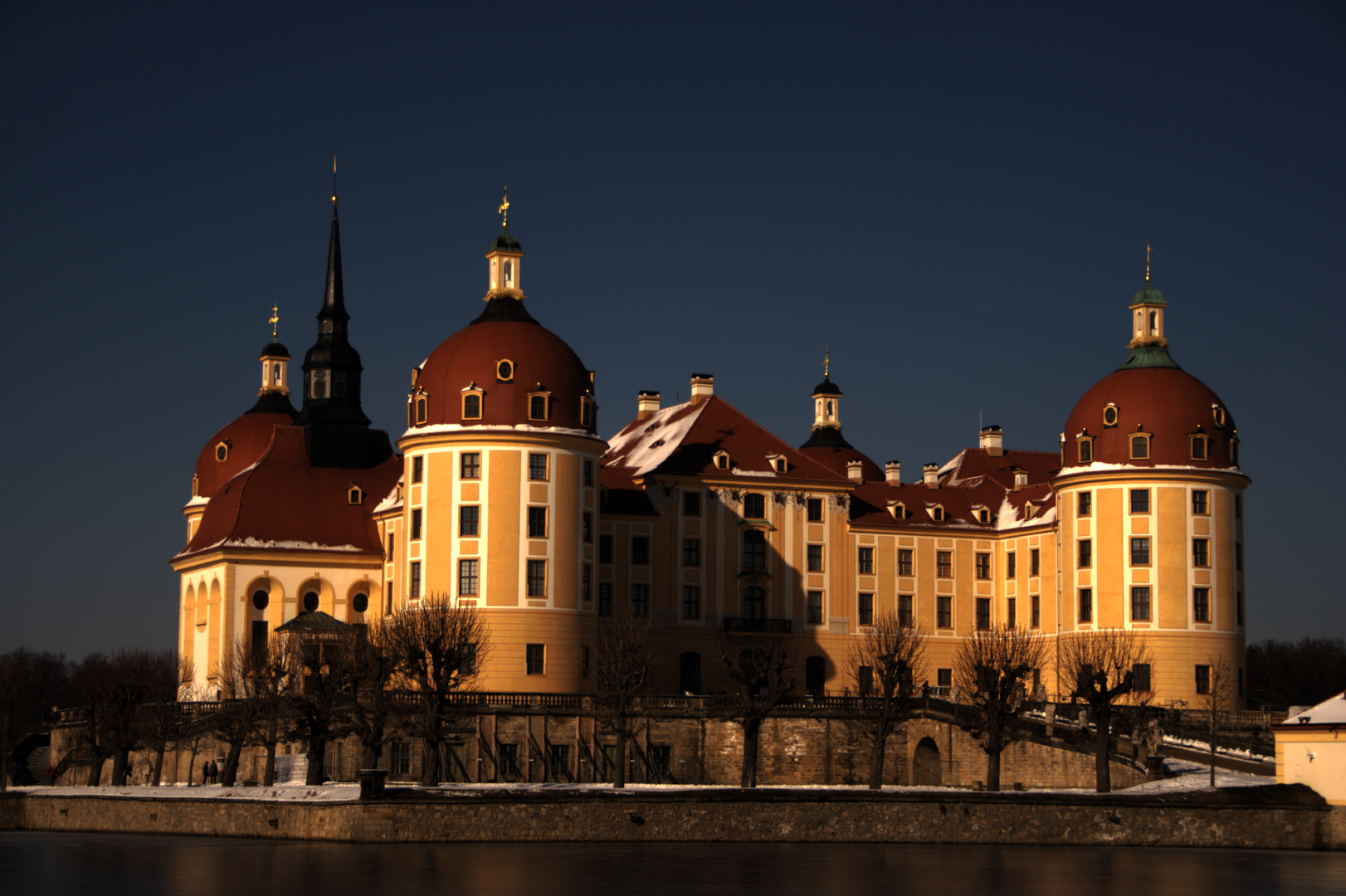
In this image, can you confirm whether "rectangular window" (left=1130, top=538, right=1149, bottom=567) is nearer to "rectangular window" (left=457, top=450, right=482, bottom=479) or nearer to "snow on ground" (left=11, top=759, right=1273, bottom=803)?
"snow on ground" (left=11, top=759, right=1273, bottom=803)

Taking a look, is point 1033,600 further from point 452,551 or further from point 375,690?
point 375,690

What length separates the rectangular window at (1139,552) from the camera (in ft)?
269

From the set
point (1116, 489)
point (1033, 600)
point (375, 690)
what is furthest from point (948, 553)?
point (375, 690)

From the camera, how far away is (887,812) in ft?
182

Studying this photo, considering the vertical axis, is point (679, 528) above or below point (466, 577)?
above

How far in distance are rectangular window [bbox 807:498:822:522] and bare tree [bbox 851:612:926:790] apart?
583 cm

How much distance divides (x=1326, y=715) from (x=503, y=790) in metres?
24.1

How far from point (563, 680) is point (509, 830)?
2159 centimetres

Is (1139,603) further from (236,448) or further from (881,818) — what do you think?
(236,448)

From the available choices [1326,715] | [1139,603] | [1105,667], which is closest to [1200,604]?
[1139,603]

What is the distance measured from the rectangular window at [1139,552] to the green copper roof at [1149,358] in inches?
310

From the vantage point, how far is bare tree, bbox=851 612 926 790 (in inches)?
2680

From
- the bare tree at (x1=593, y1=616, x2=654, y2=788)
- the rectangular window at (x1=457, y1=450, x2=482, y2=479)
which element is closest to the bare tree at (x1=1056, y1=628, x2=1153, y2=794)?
the bare tree at (x1=593, y1=616, x2=654, y2=788)

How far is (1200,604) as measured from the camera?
81188 mm
